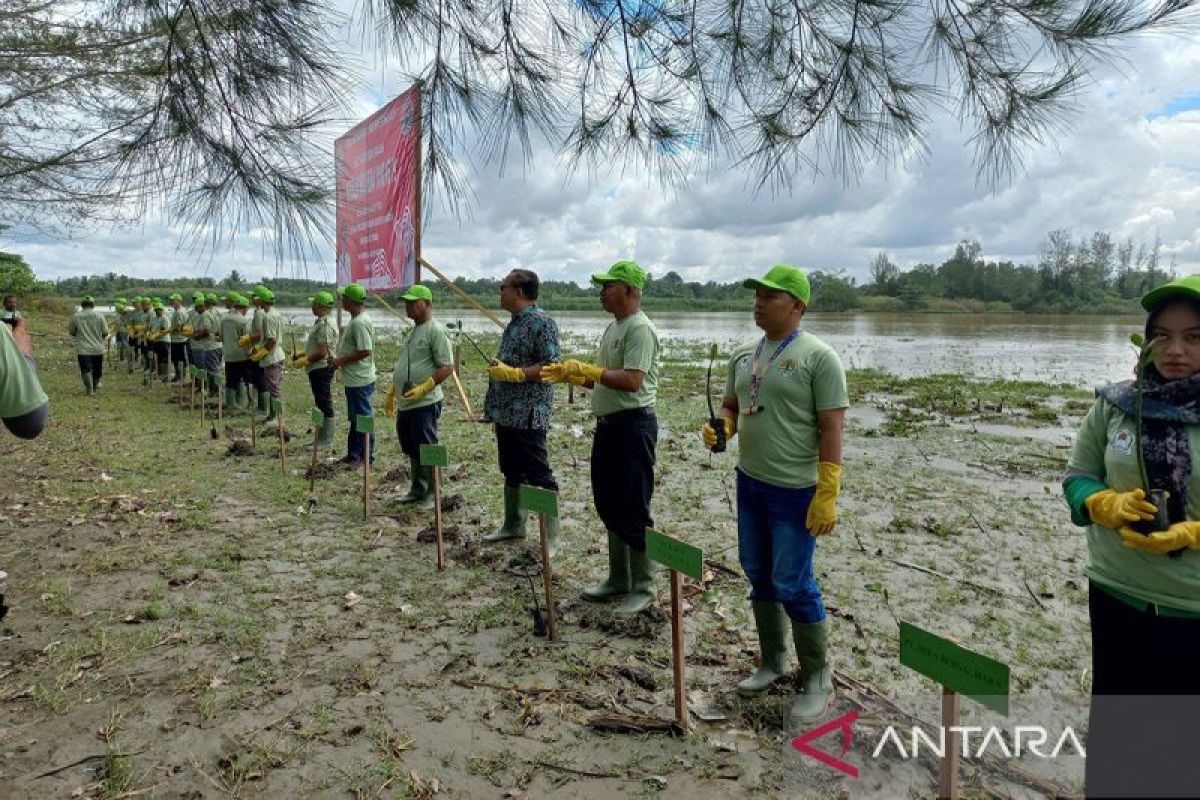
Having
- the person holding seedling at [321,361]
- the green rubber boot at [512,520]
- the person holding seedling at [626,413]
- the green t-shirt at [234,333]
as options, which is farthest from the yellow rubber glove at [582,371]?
the green t-shirt at [234,333]

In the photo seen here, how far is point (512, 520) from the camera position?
5.02m

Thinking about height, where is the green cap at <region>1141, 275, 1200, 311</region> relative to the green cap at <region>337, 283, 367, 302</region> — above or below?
below

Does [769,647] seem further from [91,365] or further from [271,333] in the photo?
[91,365]

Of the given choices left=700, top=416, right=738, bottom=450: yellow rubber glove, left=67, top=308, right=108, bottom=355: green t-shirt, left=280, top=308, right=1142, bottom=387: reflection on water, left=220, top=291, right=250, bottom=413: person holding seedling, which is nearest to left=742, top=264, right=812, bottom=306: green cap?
left=700, top=416, right=738, bottom=450: yellow rubber glove

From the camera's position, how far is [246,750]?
265 cm

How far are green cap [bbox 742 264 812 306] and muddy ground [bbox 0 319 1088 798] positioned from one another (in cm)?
171

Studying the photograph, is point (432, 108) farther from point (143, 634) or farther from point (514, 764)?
point (143, 634)

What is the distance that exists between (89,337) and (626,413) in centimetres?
1280

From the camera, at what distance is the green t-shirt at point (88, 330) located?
12219mm

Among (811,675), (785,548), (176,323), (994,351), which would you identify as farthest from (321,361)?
(994,351)

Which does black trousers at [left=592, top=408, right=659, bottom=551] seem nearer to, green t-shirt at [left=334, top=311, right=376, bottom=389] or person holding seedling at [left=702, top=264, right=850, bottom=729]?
person holding seedling at [left=702, top=264, right=850, bottom=729]

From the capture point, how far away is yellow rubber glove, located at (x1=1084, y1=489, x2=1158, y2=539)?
179 cm

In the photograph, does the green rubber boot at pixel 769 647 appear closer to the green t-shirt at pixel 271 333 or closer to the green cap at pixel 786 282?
the green cap at pixel 786 282

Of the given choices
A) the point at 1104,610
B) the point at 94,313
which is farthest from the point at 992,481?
the point at 94,313
